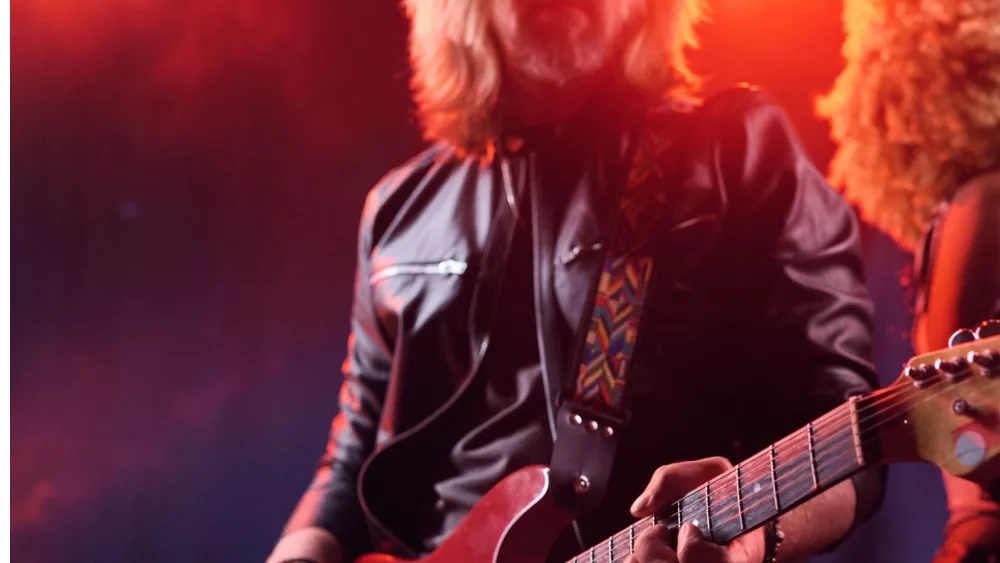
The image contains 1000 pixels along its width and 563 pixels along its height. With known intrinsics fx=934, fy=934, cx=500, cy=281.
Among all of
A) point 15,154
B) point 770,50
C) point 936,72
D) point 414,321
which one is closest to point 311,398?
point 414,321

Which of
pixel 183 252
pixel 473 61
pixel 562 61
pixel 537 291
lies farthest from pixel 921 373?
pixel 183 252

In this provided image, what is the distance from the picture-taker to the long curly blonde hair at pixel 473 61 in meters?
1.29

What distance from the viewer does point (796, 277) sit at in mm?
1145

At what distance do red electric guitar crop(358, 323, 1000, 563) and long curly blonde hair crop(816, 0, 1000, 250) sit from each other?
1.42 ft

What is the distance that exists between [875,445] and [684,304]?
417mm

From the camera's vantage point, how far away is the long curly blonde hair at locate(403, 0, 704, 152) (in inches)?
50.8

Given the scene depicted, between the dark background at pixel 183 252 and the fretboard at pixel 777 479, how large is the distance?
68 centimetres

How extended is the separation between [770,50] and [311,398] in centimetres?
86

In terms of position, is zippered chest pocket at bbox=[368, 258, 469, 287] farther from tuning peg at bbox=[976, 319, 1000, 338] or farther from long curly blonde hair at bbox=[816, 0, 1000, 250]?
tuning peg at bbox=[976, 319, 1000, 338]

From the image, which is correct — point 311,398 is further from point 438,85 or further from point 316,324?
point 438,85

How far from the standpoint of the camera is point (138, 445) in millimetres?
1492

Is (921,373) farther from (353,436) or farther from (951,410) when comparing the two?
(353,436)

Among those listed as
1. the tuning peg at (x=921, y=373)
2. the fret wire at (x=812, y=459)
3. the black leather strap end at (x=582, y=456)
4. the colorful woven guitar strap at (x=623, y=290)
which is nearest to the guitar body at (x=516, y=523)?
the black leather strap end at (x=582, y=456)

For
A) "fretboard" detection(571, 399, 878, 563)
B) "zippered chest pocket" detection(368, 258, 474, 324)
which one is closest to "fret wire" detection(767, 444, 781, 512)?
"fretboard" detection(571, 399, 878, 563)
